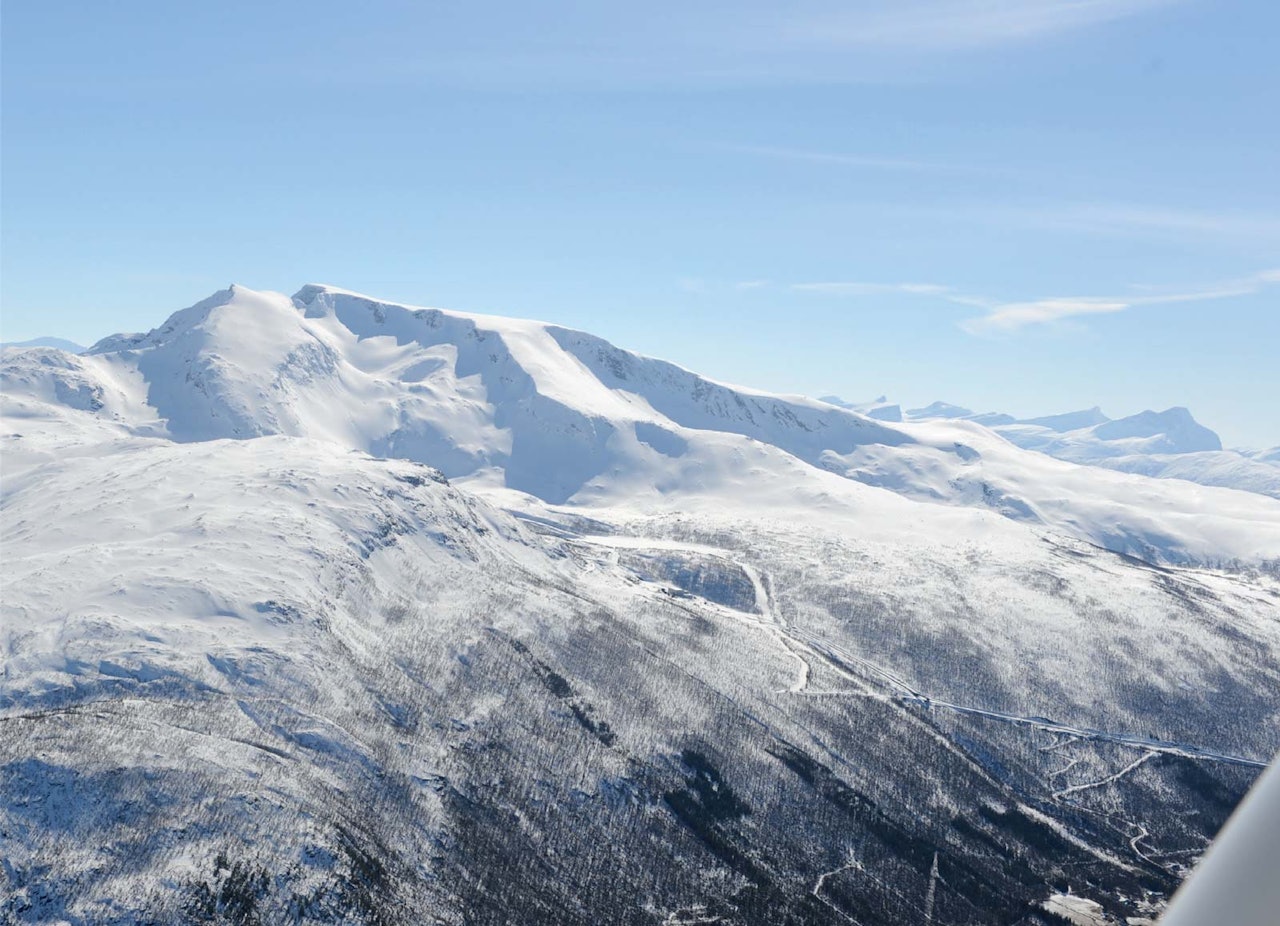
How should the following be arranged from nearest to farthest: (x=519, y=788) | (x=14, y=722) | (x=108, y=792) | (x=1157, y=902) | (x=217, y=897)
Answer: (x=217, y=897), (x=108, y=792), (x=14, y=722), (x=519, y=788), (x=1157, y=902)

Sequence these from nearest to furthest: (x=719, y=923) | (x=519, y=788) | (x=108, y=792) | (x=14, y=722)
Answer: (x=108, y=792) → (x=14, y=722) → (x=719, y=923) → (x=519, y=788)

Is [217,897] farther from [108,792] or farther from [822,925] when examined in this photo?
[822,925]

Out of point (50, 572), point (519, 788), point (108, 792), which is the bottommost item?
point (519, 788)

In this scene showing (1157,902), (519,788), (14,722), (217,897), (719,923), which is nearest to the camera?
(217,897)

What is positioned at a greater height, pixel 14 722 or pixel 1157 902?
pixel 14 722

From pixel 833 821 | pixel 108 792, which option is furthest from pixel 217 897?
pixel 833 821

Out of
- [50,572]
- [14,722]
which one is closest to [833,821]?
[14,722]

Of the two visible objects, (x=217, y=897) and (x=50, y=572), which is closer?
(x=217, y=897)

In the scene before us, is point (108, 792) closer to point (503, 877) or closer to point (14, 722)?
point (14, 722)

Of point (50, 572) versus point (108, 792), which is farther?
point (50, 572)
